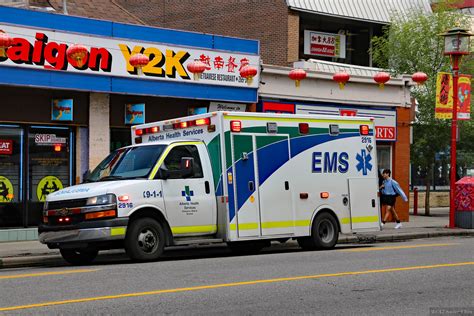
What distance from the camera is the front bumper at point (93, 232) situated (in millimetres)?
13570

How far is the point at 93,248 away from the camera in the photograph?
1414 cm

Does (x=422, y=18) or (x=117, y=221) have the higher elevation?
(x=422, y=18)

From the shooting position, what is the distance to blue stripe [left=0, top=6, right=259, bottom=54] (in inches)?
740

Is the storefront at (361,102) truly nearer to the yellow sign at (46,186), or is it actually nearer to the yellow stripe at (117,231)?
the yellow sign at (46,186)

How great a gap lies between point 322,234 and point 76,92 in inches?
297

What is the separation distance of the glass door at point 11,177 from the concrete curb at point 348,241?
369 centimetres

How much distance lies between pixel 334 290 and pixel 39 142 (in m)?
11.5

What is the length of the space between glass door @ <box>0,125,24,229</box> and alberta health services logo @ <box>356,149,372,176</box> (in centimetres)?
812

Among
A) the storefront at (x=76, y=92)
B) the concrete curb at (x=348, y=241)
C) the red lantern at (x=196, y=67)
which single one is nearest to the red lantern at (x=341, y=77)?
the storefront at (x=76, y=92)

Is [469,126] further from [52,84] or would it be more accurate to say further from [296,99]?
[52,84]

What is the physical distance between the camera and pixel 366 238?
2031cm

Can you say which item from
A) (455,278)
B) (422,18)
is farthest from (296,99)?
(455,278)

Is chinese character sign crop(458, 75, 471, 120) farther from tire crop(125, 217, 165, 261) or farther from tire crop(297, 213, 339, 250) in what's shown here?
tire crop(125, 217, 165, 261)

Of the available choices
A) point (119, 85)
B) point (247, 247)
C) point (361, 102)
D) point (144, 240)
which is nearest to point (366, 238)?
point (247, 247)
